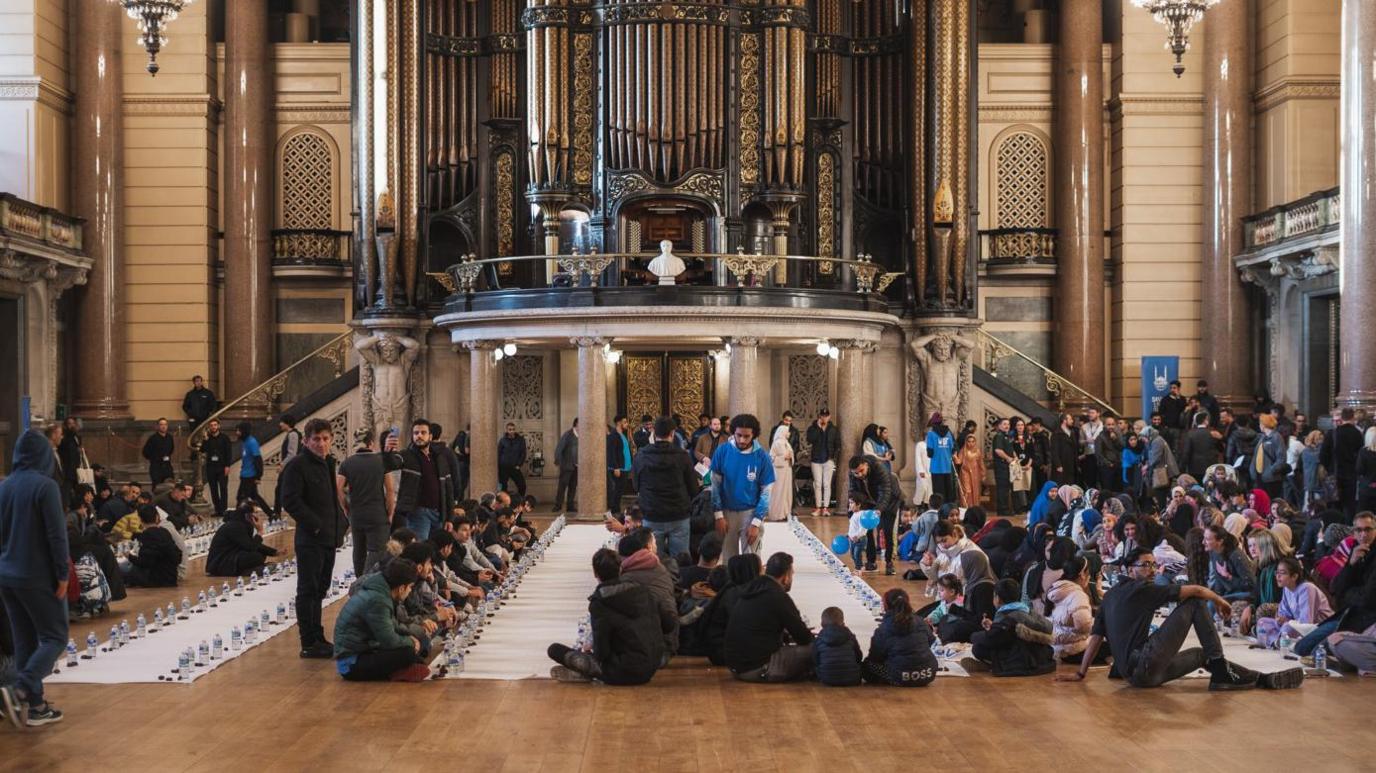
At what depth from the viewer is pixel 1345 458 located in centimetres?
1916

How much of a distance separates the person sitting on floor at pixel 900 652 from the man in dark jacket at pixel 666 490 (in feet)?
11.6

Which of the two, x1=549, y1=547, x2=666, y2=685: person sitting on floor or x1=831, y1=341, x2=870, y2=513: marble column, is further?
x1=831, y1=341, x2=870, y2=513: marble column

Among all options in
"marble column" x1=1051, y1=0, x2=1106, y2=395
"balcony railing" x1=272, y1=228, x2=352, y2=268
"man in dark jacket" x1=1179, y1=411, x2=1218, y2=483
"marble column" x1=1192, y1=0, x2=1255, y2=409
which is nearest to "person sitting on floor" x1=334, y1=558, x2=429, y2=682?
"man in dark jacket" x1=1179, y1=411, x2=1218, y2=483

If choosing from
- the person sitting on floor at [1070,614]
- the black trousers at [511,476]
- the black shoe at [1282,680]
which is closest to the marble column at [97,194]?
the black trousers at [511,476]

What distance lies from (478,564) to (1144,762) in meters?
8.89

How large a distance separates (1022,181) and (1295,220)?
6.61m

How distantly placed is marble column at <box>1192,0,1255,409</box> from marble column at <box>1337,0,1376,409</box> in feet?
23.5

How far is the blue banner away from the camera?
97.0ft

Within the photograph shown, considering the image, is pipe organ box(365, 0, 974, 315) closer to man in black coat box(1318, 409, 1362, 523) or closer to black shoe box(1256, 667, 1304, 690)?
man in black coat box(1318, 409, 1362, 523)

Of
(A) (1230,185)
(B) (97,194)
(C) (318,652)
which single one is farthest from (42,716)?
(A) (1230,185)

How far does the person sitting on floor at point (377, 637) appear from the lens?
11953 mm

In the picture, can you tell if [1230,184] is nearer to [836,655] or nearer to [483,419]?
[483,419]

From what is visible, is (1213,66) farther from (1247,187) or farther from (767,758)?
(767,758)

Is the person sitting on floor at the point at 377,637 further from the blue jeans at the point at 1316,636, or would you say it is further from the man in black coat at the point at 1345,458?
the man in black coat at the point at 1345,458
